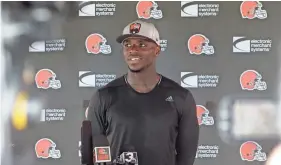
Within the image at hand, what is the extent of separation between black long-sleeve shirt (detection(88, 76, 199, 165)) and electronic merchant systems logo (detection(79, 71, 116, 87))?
4.02ft

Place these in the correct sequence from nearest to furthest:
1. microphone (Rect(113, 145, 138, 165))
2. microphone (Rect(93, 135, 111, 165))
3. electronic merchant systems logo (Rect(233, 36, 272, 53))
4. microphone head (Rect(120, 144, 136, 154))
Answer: microphone (Rect(93, 135, 111, 165)) < microphone (Rect(113, 145, 138, 165)) < microphone head (Rect(120, 144, 136, 154)) < electronic merchant systems logo (Rect(233, 36, 272, 53))

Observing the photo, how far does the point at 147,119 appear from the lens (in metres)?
1.97

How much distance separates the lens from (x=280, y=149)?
322 cm

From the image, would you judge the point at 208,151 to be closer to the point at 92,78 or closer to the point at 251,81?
the point at 251,81

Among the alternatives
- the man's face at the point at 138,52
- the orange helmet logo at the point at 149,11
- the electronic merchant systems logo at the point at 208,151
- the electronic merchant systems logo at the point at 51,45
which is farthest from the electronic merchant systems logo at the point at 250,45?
the man's face at the point at 138,52

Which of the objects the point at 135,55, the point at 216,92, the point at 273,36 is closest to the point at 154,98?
the point at 135,55

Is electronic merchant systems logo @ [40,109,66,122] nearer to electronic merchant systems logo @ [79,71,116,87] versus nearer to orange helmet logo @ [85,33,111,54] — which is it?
electronic merchant systems logo @ [79,71,116,87]

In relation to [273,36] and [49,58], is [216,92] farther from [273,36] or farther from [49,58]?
[49,58]

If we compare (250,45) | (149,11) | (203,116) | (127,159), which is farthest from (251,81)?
(127,159)

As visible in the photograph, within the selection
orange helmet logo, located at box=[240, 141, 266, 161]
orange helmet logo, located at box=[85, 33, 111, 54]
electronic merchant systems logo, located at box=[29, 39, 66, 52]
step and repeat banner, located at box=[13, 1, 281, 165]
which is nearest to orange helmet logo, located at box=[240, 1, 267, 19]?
step and repeat banner, located at box=[13, 1, 281, 165]

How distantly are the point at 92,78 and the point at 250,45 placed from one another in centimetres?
118

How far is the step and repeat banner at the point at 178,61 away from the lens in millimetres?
3240

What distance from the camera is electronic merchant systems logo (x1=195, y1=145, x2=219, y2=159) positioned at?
325 cm

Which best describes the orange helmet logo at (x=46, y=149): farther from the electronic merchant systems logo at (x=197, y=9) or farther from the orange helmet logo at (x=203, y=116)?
the electronic merchant systems logo at (x=197, y=9)
